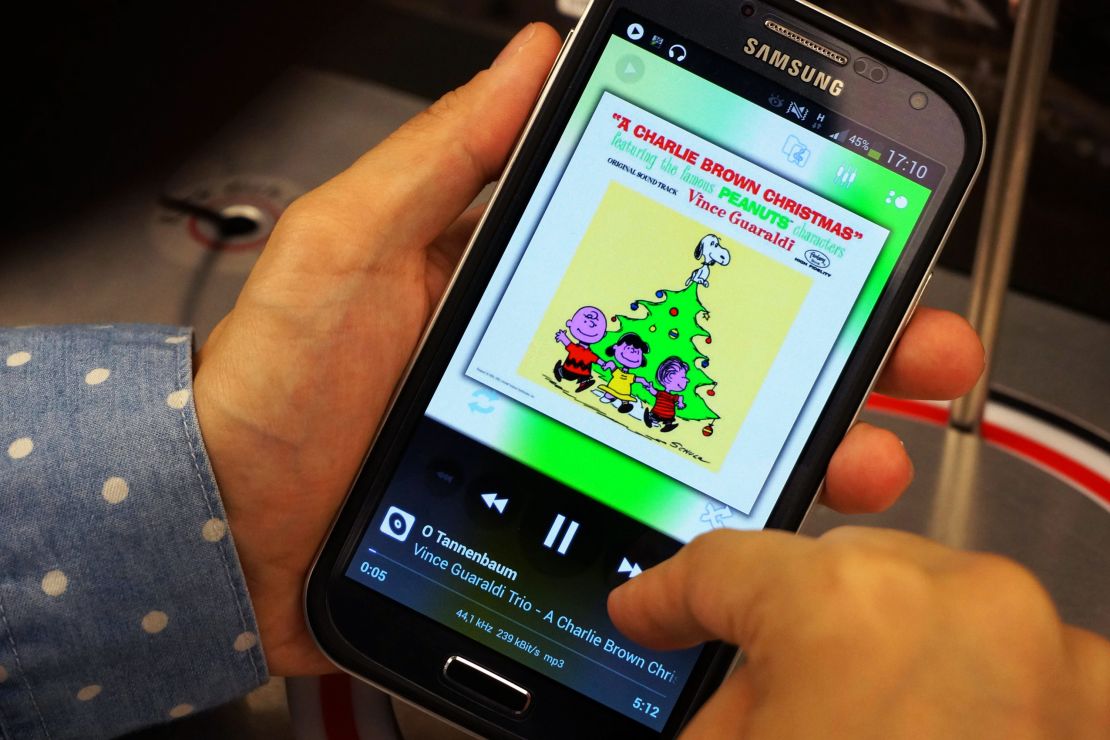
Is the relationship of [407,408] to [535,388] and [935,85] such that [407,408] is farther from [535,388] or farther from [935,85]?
[935,85]

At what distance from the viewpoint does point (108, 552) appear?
340 mm

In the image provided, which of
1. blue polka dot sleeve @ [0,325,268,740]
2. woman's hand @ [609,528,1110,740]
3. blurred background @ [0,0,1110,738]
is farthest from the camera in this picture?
blurred background @ [0,0,1110,738]

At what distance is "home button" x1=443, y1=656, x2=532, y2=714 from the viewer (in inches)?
14.6

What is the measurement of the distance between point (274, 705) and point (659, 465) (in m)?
0.19

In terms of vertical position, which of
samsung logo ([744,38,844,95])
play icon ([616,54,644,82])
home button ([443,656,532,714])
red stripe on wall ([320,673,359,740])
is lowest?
red stripe on wall ([320,673,359,740])

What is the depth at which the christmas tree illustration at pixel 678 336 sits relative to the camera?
0.38 m

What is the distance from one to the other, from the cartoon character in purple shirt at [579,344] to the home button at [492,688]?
0.37 ft

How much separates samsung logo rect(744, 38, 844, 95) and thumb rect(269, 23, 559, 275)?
79 mm

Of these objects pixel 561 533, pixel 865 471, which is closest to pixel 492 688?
pixel 561 533

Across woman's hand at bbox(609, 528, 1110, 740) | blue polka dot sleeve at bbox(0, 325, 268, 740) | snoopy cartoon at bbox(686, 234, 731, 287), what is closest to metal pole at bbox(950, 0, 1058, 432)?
snoopy cartoon at bbox(686, 234, 731, 287)

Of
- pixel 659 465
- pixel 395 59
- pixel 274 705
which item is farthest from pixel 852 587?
pixel 395 59

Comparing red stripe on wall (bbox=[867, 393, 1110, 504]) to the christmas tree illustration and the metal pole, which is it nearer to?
the metal pole

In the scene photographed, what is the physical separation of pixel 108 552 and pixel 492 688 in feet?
0.48

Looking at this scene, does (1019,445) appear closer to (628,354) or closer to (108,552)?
(628,354)
